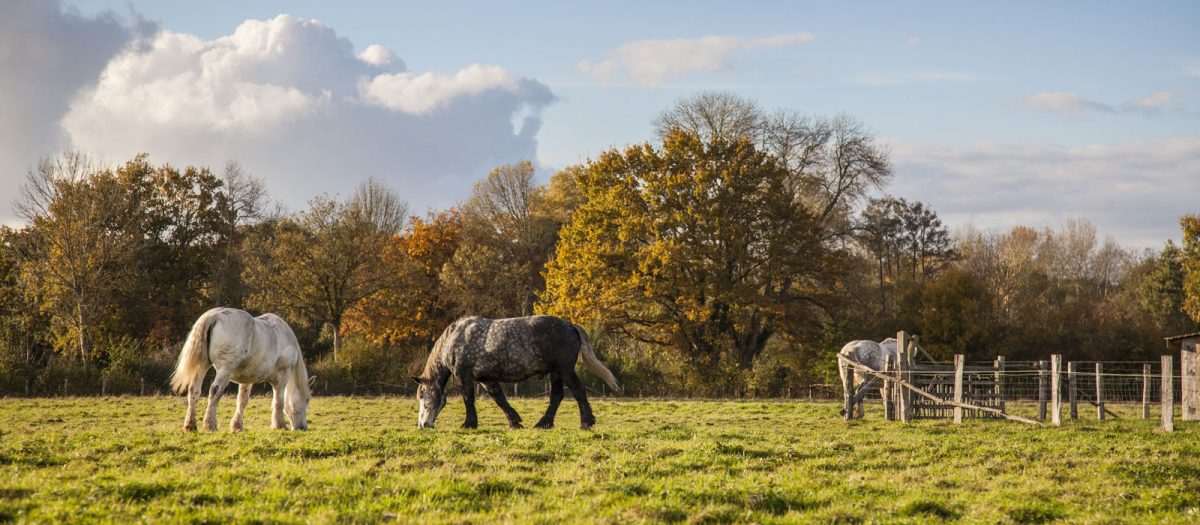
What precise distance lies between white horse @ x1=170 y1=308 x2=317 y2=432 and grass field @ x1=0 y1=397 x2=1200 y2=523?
1.80 m

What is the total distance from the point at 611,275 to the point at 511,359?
23.3 m

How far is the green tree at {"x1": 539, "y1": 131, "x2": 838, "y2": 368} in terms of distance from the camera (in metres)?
39.9

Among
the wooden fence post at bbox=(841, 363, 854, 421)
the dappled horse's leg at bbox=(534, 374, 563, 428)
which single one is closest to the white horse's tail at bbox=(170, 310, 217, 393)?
the dappled horse's leg at bbox=(534, 374, 563, 428)

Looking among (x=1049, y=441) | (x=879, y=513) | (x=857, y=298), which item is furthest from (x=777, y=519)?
(x=857, y=298)

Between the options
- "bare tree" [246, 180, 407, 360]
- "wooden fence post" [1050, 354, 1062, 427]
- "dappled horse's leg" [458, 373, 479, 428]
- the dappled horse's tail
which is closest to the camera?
the dappled horse's tail

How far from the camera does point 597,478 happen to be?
10.4 m

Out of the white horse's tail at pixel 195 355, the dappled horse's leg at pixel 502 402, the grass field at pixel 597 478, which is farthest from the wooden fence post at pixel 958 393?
the white horse's tail at pixel 195 355

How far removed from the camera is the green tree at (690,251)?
39875mm

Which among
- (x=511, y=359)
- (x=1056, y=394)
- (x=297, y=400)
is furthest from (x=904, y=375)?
(x=297, y=400)

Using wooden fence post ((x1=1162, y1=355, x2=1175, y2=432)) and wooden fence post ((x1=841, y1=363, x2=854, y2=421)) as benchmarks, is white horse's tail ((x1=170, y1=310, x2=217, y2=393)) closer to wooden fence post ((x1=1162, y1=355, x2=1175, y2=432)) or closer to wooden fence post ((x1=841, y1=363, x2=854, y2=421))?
wooden fence post ((x1=841, y1=363, x2=854, y2=421))

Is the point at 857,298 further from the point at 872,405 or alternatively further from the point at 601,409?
the point at 601,409

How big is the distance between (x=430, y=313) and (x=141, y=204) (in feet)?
55.2

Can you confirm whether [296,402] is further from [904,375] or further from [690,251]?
[690,251]

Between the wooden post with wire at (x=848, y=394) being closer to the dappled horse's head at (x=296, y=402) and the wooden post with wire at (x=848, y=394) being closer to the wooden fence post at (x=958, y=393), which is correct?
the wooden fence post at (x=958, y=393)
